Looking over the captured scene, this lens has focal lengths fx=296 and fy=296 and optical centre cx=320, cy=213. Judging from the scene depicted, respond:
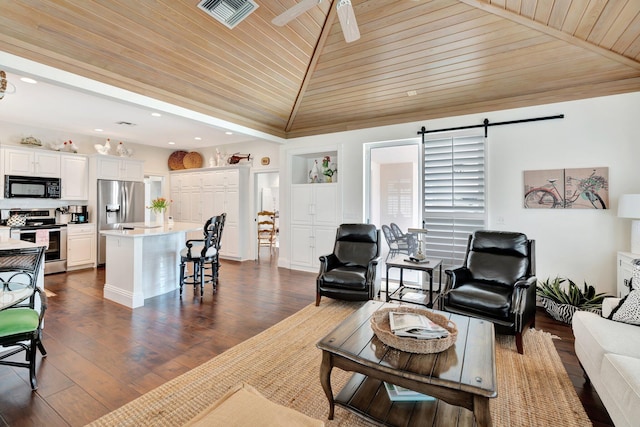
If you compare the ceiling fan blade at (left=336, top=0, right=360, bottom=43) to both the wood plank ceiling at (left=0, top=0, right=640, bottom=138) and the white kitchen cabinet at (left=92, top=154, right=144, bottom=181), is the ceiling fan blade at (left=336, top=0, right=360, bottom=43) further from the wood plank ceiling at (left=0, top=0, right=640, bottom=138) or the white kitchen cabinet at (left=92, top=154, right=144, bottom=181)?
A: the white kitchen cabinet at (left=92, top=154, right=144, bottom=181)

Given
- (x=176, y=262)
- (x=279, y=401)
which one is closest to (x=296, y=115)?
(x=176, y=262)

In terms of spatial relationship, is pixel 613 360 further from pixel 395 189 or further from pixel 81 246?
pixel 81 246

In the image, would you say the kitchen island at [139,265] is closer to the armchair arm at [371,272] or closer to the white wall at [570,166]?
the armchair arm at [371,272]

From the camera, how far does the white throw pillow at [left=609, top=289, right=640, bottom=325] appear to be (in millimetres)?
2010

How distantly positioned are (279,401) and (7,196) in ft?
20.3

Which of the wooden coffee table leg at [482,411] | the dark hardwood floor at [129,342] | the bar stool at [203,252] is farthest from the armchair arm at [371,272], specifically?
the bar stool at [203,252]

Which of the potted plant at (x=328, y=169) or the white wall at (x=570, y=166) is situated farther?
the potted plant at (x=328, y=169)

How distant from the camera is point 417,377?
1478mm

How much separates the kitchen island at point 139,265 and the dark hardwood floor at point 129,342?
16cm

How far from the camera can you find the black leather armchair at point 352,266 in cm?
354

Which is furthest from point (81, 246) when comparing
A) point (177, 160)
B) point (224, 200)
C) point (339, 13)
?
point (339, 13)

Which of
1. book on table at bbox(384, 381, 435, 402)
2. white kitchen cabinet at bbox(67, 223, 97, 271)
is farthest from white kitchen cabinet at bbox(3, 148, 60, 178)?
book on table at bbox(384, 381, 435, 402)

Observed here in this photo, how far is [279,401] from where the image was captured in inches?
77.3

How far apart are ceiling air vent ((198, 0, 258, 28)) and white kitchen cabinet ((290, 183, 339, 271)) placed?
3067 mm
